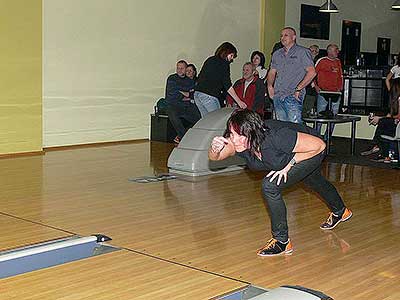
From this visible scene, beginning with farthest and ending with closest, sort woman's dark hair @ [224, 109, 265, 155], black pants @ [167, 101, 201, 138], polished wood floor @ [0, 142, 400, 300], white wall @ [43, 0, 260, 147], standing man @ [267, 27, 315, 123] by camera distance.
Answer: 1. black pants @ [167, 101, 201, 138]
2. white wall @ [43, 0, 260, 147]
3. standing man @ [267, 27, 315, 123]
4. woman's dark hair @ [224, 109, 265, 155]
5. polished wood floor @ [0, 142, 400, 300]

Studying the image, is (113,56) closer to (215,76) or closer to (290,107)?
(215,76)

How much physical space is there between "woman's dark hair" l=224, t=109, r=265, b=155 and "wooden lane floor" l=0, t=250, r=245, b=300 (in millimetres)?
763

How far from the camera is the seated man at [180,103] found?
8805 millimetres

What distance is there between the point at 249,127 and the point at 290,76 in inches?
129

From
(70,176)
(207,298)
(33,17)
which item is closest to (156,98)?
(33,17)

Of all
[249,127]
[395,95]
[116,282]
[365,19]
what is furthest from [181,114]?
[365,19]

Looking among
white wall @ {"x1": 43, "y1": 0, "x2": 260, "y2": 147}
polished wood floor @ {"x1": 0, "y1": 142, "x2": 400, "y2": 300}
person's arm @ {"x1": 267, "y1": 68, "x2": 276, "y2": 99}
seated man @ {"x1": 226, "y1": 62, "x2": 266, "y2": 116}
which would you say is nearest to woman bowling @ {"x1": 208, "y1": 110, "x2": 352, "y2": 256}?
polished wood floor @ {"x1": 0, "y1": 142, "x2": 400, "y2": 300}

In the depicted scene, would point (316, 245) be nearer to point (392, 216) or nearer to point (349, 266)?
point (349, 266)

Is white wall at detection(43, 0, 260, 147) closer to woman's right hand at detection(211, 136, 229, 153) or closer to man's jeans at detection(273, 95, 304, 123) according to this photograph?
man's jeans at detection(273, 95, 304, 123)

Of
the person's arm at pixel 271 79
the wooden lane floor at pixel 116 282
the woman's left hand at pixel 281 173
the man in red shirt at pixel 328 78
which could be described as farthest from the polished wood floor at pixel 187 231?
the man in red shirt at pixel 328 78

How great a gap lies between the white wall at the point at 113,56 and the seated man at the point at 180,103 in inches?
31.3

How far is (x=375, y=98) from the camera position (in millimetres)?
12008

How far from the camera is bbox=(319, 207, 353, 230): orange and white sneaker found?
4.59m

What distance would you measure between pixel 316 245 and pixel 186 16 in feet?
21.1
